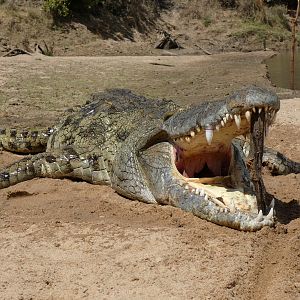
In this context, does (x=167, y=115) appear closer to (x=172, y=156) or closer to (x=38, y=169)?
(x=172, y=156)

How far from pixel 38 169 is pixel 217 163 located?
2.05 metres

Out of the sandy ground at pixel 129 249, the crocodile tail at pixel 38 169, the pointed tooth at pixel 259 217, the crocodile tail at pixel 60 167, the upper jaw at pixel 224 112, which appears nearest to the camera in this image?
the sandy ground at pixel 129 249

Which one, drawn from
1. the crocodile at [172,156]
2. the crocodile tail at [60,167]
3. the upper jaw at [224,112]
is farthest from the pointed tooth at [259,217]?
the crocodile tail at [60,167]

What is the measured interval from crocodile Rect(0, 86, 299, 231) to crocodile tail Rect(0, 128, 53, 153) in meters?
0.51

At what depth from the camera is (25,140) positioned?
694 cm

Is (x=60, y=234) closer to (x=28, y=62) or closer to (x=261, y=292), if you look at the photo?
(x=261, y=292)

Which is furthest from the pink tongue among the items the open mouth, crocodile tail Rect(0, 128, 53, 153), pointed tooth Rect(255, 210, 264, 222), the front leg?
crocodile tail Rect(0, 128, 53, 153)

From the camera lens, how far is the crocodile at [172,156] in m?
3.85

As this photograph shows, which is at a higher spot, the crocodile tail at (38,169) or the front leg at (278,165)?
the crocodile tail at (38,169)

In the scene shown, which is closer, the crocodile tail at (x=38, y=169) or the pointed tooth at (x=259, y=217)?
the pointed tooth at (x=259, y=217)

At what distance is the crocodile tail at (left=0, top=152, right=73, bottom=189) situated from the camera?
5.52 meters

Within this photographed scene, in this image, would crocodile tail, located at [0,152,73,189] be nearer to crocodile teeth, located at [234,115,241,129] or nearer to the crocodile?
the crocodile

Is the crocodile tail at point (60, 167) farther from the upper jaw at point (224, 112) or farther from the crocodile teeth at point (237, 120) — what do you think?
the crocodile teeth at point (237, 120)

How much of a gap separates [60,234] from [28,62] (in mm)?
13132
